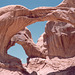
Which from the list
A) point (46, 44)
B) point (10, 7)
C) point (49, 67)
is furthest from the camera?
point (46, 44)

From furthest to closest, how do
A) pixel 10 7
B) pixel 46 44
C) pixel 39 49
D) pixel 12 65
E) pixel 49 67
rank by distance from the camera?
1. pixel 46 44
2. pixel 39 49
3. pixel 49 67
4. pixel 10 7
5. pixel 12 65

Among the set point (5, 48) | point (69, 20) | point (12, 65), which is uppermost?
point (69, 20)

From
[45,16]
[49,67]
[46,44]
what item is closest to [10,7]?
[45,16]

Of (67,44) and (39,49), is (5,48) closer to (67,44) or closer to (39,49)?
(39,49)

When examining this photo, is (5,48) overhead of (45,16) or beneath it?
beneath

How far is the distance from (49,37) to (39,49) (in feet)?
8.25

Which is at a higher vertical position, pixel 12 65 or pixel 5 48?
pixel 5 48

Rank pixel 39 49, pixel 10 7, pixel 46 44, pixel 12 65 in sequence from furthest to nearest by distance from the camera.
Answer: pixel 46 44, pixel 39 49, pixel 10 7, pixel 12 65

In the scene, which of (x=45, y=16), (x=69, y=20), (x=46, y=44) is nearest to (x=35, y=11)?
(x=45, y=16)

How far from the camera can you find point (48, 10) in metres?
8.35

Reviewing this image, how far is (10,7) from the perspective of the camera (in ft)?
26.1

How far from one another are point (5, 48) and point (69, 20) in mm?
4228

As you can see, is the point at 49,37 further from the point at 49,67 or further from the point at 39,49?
the point at 49,67

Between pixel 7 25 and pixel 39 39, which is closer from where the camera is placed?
pixel 7 25
